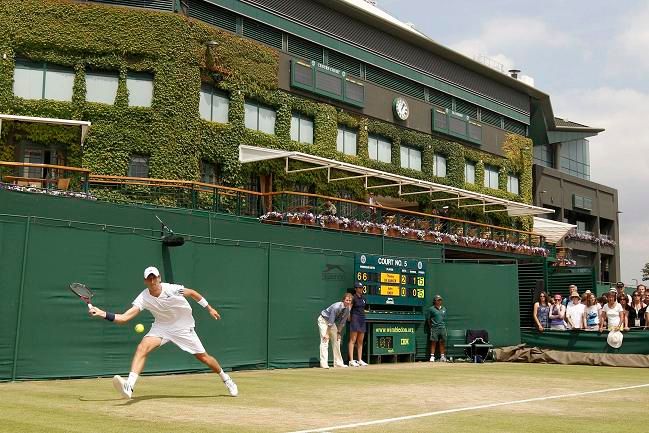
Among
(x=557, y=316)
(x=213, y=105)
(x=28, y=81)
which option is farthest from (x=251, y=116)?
(x=557, y=316)

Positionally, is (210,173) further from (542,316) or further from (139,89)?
(542,316)

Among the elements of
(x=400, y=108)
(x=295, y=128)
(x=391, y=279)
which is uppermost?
(x=400, y=108)

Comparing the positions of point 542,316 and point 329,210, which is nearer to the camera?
point 542,316

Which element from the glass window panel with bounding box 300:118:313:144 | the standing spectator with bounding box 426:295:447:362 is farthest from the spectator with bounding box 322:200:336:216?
the glass window panel with bounding box 300:118:313:144

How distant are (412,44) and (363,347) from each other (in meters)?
23.1

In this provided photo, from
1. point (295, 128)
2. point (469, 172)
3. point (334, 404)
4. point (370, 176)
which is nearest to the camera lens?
point (334, 404)

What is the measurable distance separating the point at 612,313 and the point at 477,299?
4514 mm

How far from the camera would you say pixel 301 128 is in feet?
116

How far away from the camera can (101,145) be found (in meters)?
28.9

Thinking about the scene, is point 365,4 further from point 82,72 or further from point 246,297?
point 246,297

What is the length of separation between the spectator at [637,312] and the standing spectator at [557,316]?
1993 millimetres

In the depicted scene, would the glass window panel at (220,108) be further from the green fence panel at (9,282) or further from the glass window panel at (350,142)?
the green fence panel at (9,282)

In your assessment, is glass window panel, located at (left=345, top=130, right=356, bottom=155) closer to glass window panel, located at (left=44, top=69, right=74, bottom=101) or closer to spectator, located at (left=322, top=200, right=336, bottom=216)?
spectator, located at (left=322, top=200, right=336, bottom=216)

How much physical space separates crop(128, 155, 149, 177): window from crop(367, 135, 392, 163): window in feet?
41.7
